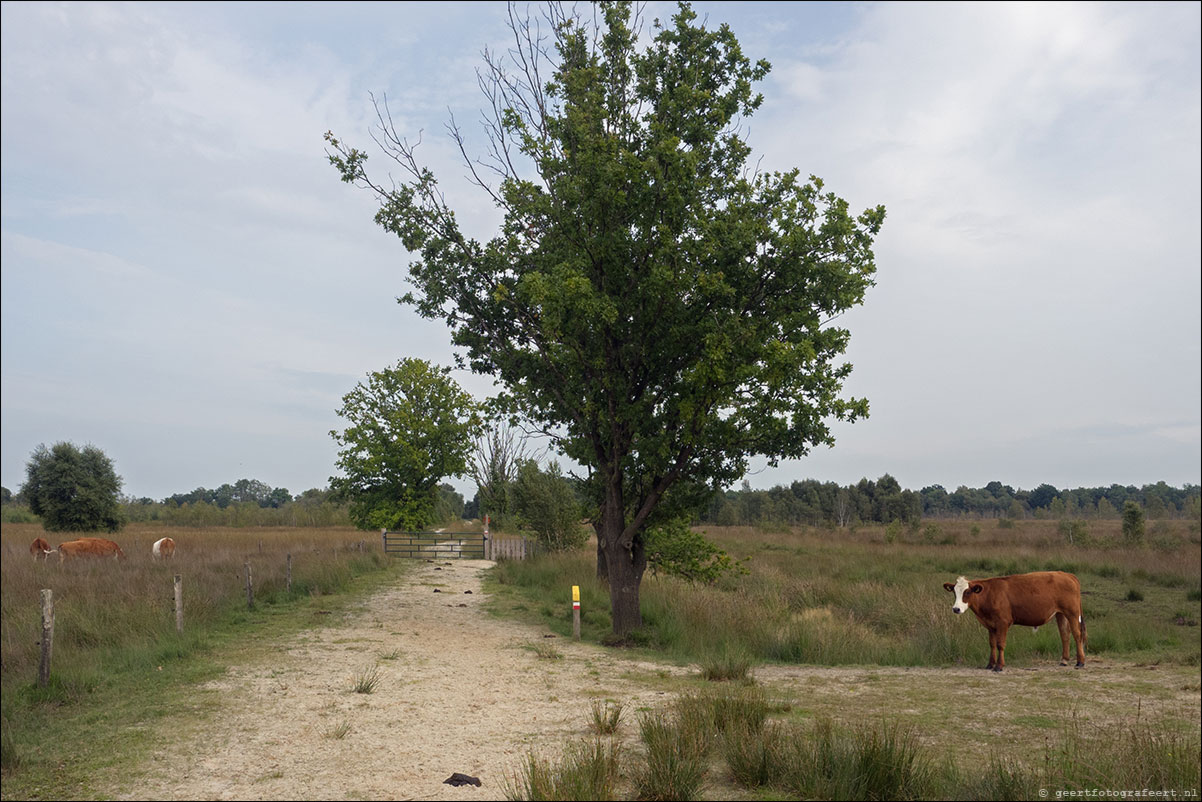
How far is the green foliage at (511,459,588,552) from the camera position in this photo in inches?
1331

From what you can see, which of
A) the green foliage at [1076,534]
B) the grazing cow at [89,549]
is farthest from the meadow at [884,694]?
the grazing cow at [89,549]

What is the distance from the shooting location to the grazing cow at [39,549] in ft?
67.1

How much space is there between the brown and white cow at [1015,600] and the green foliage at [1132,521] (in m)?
27.9

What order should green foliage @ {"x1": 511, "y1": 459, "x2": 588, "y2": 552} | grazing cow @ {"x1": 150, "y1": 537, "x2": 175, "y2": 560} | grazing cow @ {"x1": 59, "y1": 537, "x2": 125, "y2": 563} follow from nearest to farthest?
grazing cow @ {"x1": 59, "y1": 537, "x2": 125, "y2": 563}, grazing cow @ {"x1": 150, "y1": 537, "x2": 175, "y2": 560}, green foliage @ {"x1": 511, "y1": 459, "x2": 588, "y2": 552}

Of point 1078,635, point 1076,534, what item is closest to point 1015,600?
point 1078,635

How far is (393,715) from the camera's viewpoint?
9.17m

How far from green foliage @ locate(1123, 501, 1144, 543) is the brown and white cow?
27.9 m

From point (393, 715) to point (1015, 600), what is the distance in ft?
30.9

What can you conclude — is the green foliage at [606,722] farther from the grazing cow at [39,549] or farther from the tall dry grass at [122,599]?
the grazing cow at [39,549]

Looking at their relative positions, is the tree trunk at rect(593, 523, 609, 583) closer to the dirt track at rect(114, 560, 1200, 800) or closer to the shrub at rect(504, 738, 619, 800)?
the dirt track at rect(114, 560, 1200, 800)

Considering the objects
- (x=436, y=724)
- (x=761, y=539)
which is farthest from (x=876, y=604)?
(x=761, y=539)

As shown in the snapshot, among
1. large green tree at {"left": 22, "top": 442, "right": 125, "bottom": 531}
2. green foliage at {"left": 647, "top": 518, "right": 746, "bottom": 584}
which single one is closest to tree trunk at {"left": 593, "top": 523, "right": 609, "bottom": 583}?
green foliage at {"left": 647, "top": 518, "right": 746, "bottom": 584}

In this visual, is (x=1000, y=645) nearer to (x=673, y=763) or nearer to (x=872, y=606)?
(x=872, y=606)

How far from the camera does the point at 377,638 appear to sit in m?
15.0
